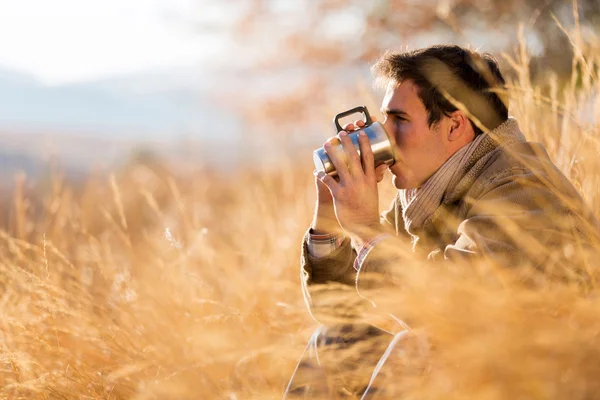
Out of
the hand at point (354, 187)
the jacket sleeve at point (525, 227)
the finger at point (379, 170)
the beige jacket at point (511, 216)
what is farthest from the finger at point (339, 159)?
the jacket sleeve at point (525, 227)

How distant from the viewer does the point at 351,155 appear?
1.70m

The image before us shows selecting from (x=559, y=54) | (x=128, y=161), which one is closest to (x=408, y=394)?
(x=559, y=54)

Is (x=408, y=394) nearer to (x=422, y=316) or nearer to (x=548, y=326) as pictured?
(x=422, y=316)

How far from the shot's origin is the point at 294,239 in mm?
3139

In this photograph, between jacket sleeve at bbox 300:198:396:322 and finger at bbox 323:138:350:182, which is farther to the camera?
jacket sleeve at bbox 300:198:396:322

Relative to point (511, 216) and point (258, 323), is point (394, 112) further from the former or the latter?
point (258, 323)

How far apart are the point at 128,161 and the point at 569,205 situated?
30.9ft

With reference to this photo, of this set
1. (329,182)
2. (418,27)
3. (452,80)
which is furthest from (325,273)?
(418,27)

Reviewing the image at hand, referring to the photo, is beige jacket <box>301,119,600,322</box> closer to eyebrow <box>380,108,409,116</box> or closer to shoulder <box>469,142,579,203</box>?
shoulder <box>469,142,579,203</box>

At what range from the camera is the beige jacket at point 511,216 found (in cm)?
143

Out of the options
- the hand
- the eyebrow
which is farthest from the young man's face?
the hand

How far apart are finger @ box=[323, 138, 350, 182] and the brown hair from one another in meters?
0.26

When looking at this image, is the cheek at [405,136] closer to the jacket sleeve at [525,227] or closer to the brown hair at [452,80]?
the brown hair at [452,80]

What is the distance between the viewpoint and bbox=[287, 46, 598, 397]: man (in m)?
1.45
